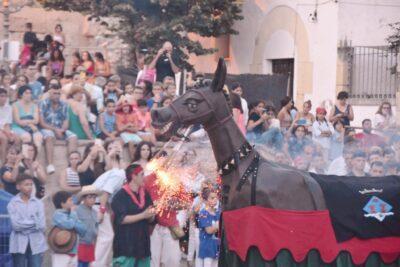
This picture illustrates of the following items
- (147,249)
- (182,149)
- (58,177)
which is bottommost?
(147,249)

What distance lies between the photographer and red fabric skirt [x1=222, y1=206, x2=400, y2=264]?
26.1 feet

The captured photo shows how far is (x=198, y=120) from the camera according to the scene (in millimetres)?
7984

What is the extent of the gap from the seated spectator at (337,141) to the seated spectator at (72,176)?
327 cm

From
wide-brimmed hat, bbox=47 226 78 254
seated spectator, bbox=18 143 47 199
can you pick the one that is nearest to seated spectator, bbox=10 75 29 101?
seated spectator, bbox=18 143 47 199

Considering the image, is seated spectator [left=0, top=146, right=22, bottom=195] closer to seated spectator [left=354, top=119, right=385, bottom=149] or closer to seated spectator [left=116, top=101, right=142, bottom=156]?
seated spectator [left=116, top=101, right=142, bottom=156]

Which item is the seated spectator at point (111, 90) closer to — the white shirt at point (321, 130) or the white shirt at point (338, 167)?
the white shirt at point (321, 130)

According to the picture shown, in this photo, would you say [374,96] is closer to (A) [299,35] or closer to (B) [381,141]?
(A) [299,35]

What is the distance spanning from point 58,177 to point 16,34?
11635 mm

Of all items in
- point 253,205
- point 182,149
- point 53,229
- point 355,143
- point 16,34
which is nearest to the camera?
point 253,205

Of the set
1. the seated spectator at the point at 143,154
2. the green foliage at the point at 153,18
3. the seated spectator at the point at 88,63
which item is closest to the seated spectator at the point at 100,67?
the seated spectator at the point at 88,63

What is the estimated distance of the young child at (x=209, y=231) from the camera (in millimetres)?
10992

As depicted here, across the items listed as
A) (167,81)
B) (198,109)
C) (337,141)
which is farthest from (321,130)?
(198,109)

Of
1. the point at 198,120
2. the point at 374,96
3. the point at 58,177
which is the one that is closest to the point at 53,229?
the point at 58,177

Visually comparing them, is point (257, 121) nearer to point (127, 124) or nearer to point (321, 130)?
point (321, 130)
